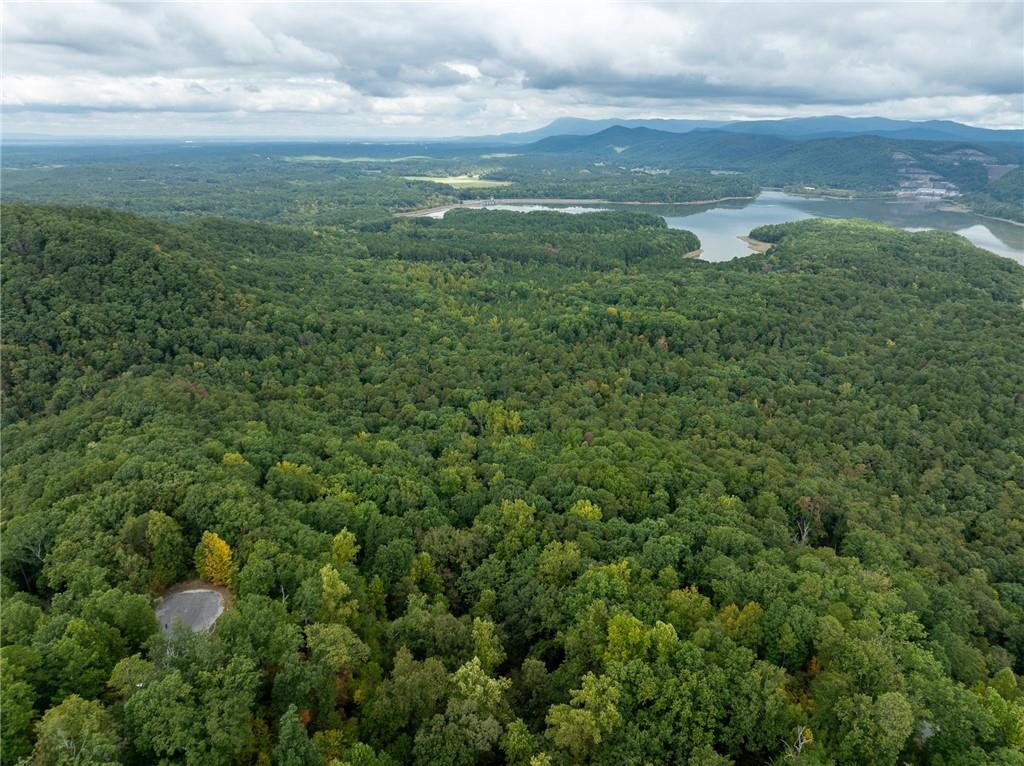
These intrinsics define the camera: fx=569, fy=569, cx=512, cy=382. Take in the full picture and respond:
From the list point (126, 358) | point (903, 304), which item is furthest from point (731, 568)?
point (903, 304)

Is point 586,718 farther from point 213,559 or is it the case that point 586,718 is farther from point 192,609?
point 213,559

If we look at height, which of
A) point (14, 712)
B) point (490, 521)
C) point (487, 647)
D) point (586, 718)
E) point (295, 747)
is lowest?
point (490, 521)

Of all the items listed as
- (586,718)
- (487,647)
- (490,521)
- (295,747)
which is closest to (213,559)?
(295,747)

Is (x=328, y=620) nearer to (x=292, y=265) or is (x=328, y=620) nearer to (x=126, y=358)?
(x=126, y=358)

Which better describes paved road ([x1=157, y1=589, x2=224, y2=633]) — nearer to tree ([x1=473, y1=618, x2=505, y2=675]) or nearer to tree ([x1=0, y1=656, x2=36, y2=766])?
tree ([x1=0, y1=656, x2=36, y2=766])

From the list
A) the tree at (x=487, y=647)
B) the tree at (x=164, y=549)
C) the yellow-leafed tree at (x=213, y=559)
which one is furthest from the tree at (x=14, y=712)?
the tree at (x=487, y=647)

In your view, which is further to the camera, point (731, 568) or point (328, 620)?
point (731, 568)

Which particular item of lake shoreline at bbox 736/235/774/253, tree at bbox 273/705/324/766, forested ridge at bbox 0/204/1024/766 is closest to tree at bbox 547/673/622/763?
forested ridge at bbox 0/204/1024/766
